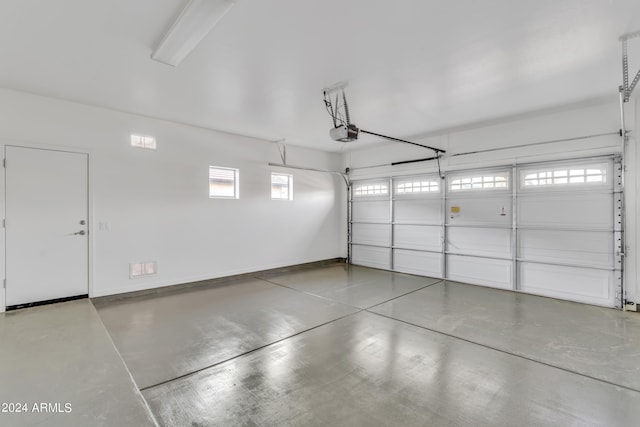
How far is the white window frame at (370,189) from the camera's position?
7.21 metres

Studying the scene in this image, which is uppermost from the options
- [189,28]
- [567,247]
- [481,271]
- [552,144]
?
[189,28]

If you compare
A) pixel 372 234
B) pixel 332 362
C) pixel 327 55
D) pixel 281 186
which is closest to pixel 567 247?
pixel 372 234

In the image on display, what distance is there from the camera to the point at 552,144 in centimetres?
480

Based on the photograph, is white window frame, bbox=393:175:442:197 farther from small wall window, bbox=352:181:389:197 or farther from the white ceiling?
the white ceiling

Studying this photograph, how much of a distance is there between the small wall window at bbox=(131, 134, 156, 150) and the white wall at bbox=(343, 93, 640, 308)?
488 cm

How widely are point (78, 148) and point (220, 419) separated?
4332mm

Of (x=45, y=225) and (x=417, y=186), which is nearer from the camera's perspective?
(x=45, y=225)

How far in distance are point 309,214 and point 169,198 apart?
3203 mm

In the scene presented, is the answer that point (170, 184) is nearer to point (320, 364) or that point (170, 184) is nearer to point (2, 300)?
point (2, 300)

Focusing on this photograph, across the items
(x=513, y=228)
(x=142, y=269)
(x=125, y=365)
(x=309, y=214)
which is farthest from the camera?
(x=309, y=214)

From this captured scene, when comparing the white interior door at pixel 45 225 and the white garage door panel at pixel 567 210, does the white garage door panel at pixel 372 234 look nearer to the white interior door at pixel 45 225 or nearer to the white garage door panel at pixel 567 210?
the white garage door panel at pixel 567 210

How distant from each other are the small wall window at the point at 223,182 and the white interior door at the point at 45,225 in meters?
1.93

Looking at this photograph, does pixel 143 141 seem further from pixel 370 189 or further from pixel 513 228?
pixel 513 228

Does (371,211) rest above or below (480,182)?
below
